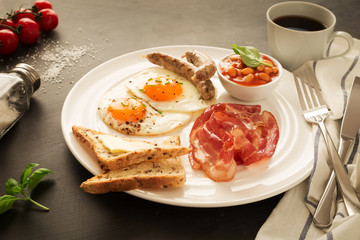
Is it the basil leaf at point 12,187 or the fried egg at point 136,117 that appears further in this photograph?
Result: the fried egg at point 136,117

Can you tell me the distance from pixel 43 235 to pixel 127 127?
0.89 metres

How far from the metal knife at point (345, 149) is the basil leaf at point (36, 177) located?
5.09 ft

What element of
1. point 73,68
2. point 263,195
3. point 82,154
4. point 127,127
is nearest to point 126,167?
point 82,154

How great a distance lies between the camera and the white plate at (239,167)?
2008 millimetres

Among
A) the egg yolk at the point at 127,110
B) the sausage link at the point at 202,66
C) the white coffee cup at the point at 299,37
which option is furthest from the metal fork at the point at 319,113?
the egg yolk at the point at 127,110

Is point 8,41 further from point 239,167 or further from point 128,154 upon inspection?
point 239,167

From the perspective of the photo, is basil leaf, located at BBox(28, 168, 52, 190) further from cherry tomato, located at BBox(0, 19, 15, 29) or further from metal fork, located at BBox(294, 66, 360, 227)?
cherry tomato, located at BBox(0, 19, 15, 29)

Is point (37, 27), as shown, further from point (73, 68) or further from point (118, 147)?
point (118, 147)

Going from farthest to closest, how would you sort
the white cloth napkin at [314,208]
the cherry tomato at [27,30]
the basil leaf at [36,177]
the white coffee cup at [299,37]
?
the cherry tomato at [27,30], the white coffee cup at [299,37], the basil leaf at [36,177], the white cloth napkin at [314,208]

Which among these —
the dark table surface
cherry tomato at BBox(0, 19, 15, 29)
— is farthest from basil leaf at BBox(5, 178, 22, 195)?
cherry tomato at BBox(0, 19, 15, 29)

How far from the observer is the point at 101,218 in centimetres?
201

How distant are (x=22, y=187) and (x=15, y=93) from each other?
34.4 inches

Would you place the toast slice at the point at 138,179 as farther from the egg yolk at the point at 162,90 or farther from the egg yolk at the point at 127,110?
the egg yolk at the point at 162,90

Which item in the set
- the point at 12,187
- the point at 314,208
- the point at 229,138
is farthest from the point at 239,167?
the point at 12,187
